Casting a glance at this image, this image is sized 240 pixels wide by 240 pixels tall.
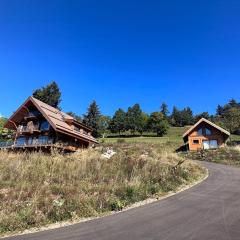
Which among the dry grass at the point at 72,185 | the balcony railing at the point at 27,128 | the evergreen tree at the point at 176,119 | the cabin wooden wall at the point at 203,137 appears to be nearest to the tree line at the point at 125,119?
the cabin wooden wall at the point at 203,137

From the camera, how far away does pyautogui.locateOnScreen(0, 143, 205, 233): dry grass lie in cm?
1050

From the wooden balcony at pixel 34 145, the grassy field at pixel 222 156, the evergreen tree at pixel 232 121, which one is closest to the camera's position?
the grassy field at pixel 222 156

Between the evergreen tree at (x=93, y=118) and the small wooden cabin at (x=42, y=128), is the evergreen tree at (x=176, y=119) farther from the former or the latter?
the small wooden cabin at (x=42, y=128)

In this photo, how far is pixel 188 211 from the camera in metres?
10.8

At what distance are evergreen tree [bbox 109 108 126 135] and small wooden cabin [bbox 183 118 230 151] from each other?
50256 millimetres

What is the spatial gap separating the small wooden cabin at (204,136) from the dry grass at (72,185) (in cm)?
3821

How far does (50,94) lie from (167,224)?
8868 centimetres

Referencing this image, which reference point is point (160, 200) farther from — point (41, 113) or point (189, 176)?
point (41, 113)

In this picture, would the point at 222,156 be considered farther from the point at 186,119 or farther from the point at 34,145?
the point at 186,119

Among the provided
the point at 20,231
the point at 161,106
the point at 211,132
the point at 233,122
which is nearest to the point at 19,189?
the point at 20,231

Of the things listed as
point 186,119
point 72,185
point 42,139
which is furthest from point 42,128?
point 186,119

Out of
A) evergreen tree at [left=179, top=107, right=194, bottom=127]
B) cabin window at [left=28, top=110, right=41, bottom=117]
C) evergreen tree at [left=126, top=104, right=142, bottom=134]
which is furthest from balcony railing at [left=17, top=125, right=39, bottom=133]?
evergreen tree at [left=179, top=107, right=194, bottom=127]

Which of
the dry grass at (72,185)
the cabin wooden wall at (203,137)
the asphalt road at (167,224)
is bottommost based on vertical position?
the asphalt road at (167,224)

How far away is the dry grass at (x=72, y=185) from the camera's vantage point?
413 inches
